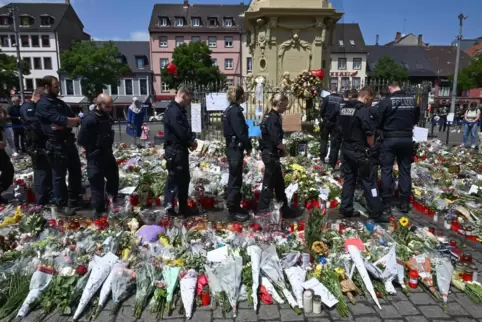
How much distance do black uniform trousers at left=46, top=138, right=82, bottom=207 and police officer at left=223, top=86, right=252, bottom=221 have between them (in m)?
2.84

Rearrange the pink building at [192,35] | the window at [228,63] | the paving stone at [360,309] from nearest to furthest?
the paving stone at [360,309] < the pink building at [192,35] < the window at [228,63]

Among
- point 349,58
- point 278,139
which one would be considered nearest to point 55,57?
point 349,58

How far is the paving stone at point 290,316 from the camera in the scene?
3.56 metres

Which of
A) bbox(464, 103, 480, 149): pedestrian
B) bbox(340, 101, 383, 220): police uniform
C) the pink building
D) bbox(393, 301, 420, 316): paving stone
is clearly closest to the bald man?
bbox(340, 101, 383, 220): police uniform

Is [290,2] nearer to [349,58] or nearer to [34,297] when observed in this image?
[34,297]

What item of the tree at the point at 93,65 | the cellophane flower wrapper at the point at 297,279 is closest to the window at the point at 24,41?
the tree at the point at 93,65

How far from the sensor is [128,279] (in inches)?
154

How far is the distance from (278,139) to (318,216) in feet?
4.88

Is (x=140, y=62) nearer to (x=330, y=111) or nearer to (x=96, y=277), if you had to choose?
(x=330, y=111)

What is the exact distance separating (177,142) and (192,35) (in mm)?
51599

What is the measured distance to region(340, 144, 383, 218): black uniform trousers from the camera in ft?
18.9

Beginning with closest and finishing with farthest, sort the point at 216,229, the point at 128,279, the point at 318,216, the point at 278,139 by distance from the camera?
the point at 128,279
the point at 318,216
the point at 216,229
the point at 278,139

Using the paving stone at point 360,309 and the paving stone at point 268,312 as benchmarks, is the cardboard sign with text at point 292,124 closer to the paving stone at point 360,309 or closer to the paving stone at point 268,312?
the paving stone at point 360,309

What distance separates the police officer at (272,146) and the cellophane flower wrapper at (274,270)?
5.77 feet
